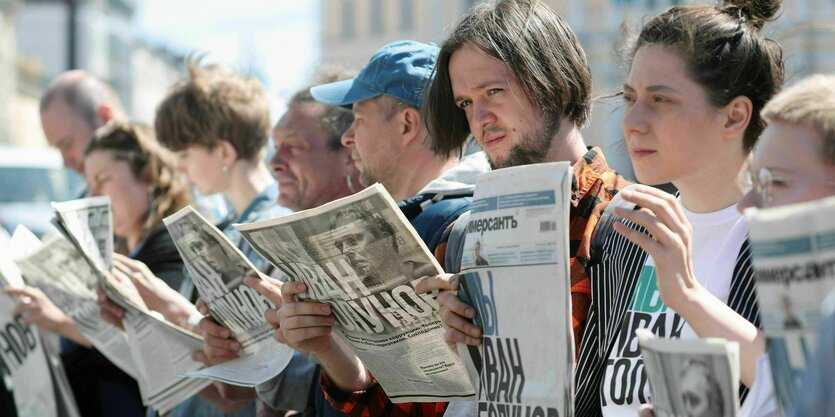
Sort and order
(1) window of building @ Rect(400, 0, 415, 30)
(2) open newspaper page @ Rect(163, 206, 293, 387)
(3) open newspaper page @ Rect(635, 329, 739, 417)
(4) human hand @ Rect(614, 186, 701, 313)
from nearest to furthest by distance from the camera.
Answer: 1. (3) open newspaper page @ Rect(635, 329, 739, 417)
2. (4) human hand @ Rect(614, 186, 701, 313)
3. (2) open newspaper page @ Rect(163, 206, 293, 387)
4. (1) window of building @ Rect(400, 0, 415, 30)

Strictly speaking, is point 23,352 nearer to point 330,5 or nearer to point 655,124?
point 655,124

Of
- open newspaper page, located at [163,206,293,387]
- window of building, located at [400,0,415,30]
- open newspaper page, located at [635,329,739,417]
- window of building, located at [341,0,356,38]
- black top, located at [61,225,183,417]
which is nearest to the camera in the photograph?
open newspaper page, located at [635,329,739,417]

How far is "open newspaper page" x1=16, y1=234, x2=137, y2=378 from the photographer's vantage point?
400 cm

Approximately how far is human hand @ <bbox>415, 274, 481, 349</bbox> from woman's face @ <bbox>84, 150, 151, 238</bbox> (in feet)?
8.81

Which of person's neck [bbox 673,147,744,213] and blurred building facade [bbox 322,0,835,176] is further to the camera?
blurred building facade [bbox 322,0,835,176]

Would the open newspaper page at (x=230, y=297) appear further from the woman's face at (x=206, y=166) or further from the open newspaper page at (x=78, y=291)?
the woman's face at (x=206, y=166)

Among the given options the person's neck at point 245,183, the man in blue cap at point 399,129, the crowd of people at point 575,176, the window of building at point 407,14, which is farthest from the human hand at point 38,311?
the window of building at point 407,14

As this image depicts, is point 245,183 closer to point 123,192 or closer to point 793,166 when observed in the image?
point 123,192

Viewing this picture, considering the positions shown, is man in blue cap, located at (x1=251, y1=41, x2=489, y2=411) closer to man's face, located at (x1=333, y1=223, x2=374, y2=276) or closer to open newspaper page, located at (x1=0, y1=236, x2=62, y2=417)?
man's face, located at (x1=333, y1=223, x2=374, y2=276)

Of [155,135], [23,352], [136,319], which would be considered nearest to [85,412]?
[23,352]

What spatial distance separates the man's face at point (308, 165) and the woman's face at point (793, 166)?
230 cm

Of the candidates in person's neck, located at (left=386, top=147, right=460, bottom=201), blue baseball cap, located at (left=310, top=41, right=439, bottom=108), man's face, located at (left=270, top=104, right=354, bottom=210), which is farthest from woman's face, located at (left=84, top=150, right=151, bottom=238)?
person's neck, located at (left=386, top=147, right=460, bottom=201)

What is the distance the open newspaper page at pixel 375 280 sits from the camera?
244 centimetres

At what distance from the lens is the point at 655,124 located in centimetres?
239
